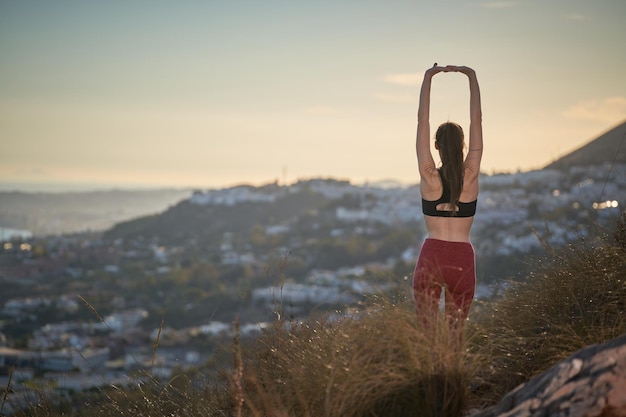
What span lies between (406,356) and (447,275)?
49cm

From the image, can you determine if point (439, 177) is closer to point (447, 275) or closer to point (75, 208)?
point (447, 275)

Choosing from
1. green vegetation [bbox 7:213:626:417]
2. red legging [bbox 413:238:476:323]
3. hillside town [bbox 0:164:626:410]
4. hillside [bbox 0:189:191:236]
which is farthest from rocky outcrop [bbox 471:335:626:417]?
hillside [bbox 0:189:191:236]

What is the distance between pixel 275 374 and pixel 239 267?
115 feet

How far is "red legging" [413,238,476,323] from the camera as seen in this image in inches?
118

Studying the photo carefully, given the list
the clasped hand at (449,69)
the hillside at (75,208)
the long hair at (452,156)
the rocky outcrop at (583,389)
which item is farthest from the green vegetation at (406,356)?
the hillside at (75,208)

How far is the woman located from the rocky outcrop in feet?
2.10

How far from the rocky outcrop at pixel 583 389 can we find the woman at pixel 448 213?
64cm

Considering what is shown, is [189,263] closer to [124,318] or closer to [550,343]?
[124,318]

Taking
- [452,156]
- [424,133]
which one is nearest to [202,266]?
[424,133]

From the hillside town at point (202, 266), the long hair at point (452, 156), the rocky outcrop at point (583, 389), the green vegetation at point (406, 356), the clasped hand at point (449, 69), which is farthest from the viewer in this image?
the hillside town at point (202, 266)

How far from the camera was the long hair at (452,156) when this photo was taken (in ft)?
10.3

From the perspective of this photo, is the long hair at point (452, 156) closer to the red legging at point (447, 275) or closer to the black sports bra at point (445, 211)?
the black sports bra at point (445, 211)

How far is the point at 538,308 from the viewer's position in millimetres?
3521

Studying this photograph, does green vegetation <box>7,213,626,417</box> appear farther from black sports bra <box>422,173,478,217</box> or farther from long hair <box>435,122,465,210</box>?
long hair <box>435,122,465,210</box>
